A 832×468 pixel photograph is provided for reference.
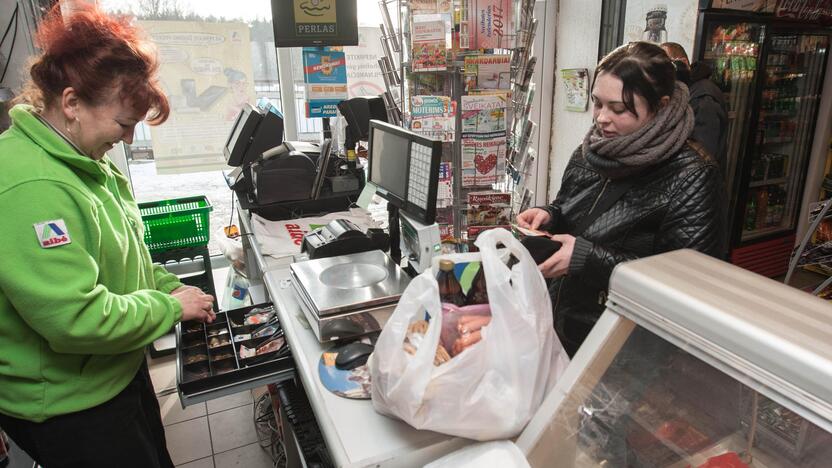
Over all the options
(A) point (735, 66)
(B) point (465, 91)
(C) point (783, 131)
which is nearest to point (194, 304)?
(B) point (465, 91)

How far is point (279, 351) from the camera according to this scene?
158 centimetres

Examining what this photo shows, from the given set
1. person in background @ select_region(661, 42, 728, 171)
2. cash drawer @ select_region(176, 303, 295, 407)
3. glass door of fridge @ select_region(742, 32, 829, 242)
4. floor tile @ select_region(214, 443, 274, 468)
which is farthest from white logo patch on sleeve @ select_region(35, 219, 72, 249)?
glass door of fridge @ select_region(742, 32, 829, 242)

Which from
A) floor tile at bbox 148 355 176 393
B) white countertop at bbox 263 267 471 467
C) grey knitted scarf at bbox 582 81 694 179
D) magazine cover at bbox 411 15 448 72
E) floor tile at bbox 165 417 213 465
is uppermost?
magazine cover at bbox 411 15 448 72

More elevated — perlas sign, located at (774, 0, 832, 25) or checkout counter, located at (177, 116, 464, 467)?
perlas sign, located at (774, 0, 832, 25)

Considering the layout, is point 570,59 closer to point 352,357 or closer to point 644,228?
point 644,228

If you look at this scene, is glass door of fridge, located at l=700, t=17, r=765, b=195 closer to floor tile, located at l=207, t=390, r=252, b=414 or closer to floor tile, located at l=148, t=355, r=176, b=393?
floor tile, located at l=207, t=390, r=252, b=414

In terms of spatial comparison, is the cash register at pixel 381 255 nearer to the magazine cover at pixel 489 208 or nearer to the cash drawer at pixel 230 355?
the cash drawer at pixel 230 355

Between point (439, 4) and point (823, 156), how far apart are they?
12.1 ft

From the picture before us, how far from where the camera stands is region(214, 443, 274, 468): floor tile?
242 cm

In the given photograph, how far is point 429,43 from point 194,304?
182cm

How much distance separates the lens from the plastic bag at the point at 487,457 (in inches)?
36.7

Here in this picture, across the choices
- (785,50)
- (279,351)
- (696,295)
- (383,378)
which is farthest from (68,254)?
(785,50)

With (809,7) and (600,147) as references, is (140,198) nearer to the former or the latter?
(600,147)

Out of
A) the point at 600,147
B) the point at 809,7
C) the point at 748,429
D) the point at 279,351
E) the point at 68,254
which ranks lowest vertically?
the point at 279,351
